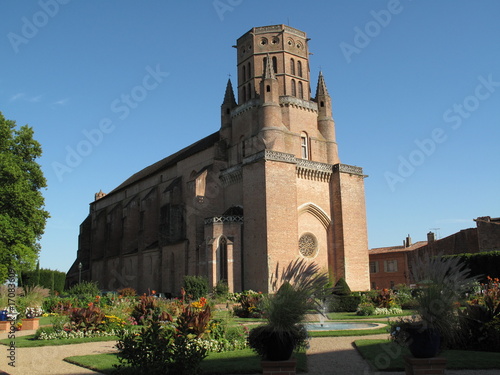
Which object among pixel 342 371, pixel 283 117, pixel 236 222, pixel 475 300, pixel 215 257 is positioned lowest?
pixel 342 371

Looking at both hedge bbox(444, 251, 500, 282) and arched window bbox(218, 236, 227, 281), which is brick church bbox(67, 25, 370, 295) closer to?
arched window bbox(218, 236, 227, 281)

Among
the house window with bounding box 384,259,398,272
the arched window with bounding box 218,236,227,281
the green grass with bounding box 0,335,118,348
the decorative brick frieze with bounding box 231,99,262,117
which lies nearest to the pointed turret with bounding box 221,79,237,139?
the decorative brick frieze with bounding box 231,99,262,117

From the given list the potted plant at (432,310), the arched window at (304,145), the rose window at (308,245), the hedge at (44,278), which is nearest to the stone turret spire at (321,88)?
the arched window at (304,145)

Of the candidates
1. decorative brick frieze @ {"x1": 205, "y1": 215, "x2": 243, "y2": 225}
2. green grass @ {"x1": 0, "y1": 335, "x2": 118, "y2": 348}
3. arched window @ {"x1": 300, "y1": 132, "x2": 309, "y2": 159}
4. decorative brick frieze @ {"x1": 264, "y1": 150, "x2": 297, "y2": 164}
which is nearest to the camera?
green grass @ {"x1": 0, "y1": 335, "x2": 118, "y2": 348}

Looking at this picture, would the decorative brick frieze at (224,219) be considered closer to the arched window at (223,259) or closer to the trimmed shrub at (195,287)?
the arched window at (223,259)

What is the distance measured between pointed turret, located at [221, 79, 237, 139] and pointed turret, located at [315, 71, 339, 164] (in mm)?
7598

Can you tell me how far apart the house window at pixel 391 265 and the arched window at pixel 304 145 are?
2418cm

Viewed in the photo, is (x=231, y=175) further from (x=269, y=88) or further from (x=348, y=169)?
(x=348, y=169)

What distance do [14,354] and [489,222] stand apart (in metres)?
40.7

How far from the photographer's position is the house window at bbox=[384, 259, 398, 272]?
54.6 m

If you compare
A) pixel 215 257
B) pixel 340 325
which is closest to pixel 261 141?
pixel 215 257

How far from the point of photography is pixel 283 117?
3712cm

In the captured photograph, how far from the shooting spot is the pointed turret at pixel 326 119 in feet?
126

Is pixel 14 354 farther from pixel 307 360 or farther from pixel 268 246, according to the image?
pixel 268 246
